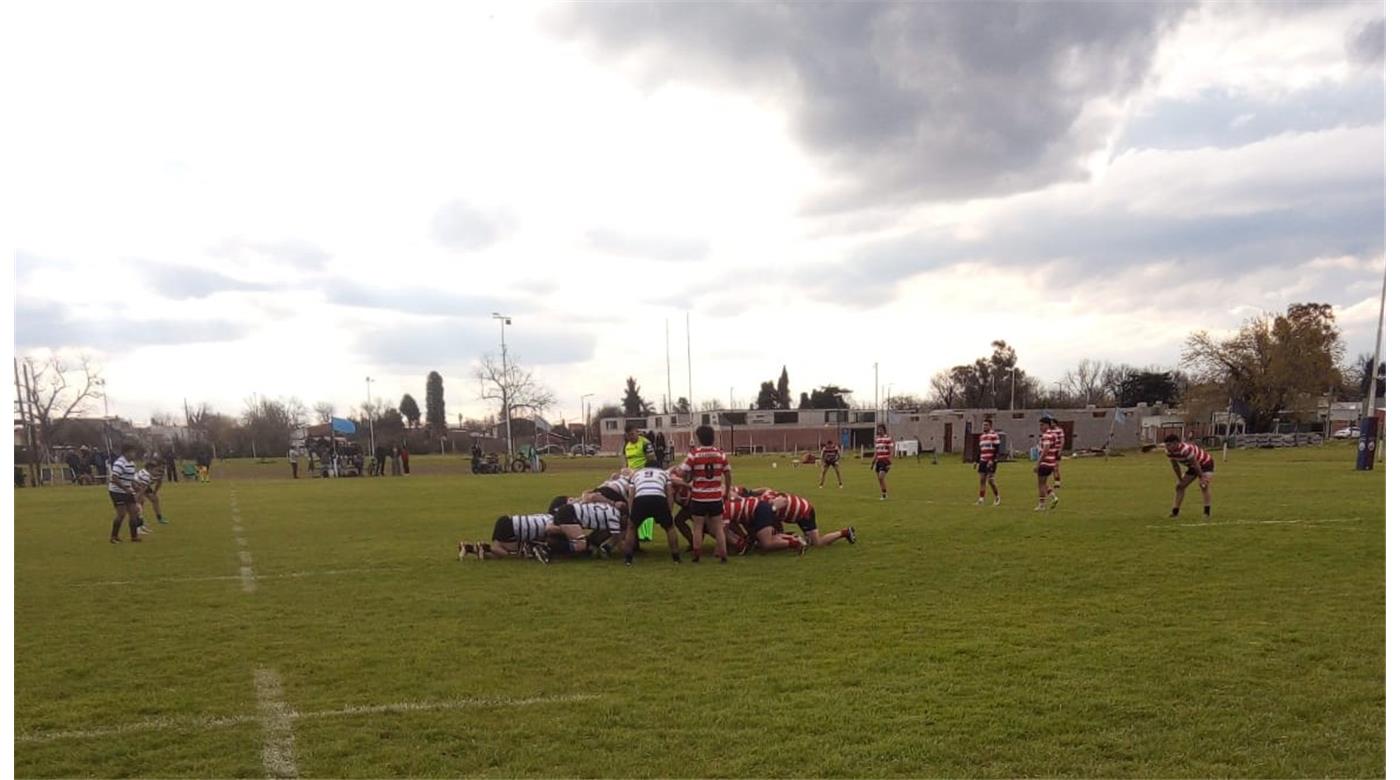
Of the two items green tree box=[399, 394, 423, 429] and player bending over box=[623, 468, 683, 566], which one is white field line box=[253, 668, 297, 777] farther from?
green tree box=[399, 394, 423, 429]

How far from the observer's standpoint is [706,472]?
10781 millimetres

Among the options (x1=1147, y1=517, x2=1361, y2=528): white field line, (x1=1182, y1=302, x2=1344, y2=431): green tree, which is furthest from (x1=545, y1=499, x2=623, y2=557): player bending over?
(x1=1182, y1=302, x2=1344, y2=431): green tree

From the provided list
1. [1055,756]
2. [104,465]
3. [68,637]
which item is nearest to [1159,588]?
[1055,756]

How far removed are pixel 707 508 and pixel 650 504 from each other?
67cm

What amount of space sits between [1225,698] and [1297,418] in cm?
7455

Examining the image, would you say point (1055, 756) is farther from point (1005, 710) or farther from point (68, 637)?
point (68, 637)

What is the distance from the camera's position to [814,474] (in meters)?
35.9

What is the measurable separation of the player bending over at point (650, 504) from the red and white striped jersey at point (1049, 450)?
846 cm

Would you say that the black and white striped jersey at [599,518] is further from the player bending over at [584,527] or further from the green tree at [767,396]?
the green tree at [767,396]

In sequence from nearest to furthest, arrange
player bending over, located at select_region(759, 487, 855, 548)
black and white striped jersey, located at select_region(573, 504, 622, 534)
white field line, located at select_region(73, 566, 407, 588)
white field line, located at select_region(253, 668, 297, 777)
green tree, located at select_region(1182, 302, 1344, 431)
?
1. white field line, located at select_region(253, 668, 297, 777)
2. white field line, located at select_region(73, 566, 407, 588)
3. black and white striped jersey, located at select_region(573, 504, 622, 534)
4. player bending over, located at select_region(759, 487, 855, 548)
5. green tree, located at select_region(1182, 302, 1344, 431)

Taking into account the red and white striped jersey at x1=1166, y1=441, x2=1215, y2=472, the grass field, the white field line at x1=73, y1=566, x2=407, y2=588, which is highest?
the red and white striped jersey at x1=1166, y1=441, x2=1215, y2=472

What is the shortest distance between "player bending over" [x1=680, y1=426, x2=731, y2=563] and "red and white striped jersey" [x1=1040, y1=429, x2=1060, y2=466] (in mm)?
8031

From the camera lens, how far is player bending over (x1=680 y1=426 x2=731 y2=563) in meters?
10.7

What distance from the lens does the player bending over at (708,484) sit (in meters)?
10.7
